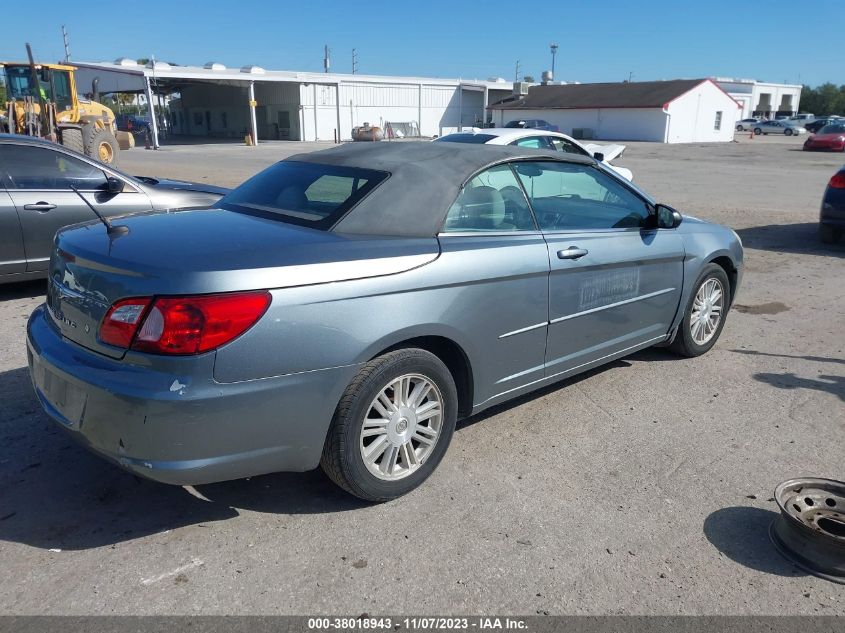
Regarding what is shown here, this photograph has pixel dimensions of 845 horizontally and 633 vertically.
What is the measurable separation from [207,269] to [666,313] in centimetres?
334

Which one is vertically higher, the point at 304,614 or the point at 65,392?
the point at 65,392

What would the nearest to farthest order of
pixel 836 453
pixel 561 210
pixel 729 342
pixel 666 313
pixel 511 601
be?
pixel 511 601
pixel 836 453
pixel 561 210
pixel 666 313
pixel 729 342

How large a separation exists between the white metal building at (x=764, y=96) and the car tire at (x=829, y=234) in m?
76.9

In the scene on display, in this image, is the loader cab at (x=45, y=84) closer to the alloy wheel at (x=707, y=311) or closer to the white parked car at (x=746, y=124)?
the alloy wheel at (x=707, y=311)

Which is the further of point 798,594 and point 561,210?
point 561,210

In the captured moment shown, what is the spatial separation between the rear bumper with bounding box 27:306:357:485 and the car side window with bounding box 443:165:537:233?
42.8 inches

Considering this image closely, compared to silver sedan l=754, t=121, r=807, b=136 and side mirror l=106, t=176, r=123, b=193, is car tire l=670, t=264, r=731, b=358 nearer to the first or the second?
side mirror l=106, t=176, r=123, b=193

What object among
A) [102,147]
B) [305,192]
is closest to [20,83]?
[102,147]

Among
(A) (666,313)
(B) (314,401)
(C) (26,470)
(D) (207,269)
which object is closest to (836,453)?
(A) (666,313)

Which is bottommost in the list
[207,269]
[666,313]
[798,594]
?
[798,594]

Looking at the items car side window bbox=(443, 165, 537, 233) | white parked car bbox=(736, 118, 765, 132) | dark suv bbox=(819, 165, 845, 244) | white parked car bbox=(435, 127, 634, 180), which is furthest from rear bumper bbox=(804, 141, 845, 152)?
car side window bbox=(443, 165, 537, 233)

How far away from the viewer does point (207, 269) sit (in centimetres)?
272

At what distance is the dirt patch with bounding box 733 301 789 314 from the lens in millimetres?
6832

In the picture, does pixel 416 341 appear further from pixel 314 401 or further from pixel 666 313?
pixel 666 313
